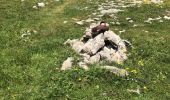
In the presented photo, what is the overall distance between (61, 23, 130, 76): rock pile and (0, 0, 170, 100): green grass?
514 millimetres

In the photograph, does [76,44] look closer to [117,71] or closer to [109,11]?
[117,71]

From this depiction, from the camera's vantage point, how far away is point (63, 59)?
78.5 ft

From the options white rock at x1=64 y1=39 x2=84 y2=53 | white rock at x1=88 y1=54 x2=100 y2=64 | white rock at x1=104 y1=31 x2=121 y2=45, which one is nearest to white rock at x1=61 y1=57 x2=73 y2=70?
white rock at x1=88 y1=54 x2=100 y2=64

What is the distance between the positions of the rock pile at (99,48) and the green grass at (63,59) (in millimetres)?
514

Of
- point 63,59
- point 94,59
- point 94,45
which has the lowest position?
point 63,59

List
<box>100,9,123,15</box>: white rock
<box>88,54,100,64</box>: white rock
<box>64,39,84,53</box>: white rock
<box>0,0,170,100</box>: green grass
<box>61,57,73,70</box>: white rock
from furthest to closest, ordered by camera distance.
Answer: <box>100,9,123,15</box>: white rock, <box>64,39,84,53</box>: white rock, <box>88,54,100,64</box>: white rock, <box>61,57,73,70</box>: white rock, <box>0,0,170,100</box>: green grass

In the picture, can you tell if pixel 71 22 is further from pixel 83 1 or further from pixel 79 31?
pixel 83 1

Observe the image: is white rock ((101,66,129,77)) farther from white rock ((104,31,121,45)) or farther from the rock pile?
Result: white rock ((104,31,121,45))

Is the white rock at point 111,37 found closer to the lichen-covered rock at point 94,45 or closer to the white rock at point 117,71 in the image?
the lichen-covered rock at point 94,45

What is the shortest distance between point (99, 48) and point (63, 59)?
2.32m

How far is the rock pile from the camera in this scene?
2359 centimetres

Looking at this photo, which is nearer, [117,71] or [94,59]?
[117,71]

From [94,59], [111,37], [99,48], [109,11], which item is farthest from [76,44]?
[109,11]

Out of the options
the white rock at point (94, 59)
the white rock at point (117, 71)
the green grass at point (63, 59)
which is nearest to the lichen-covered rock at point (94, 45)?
the white rock at point (94, 59)
